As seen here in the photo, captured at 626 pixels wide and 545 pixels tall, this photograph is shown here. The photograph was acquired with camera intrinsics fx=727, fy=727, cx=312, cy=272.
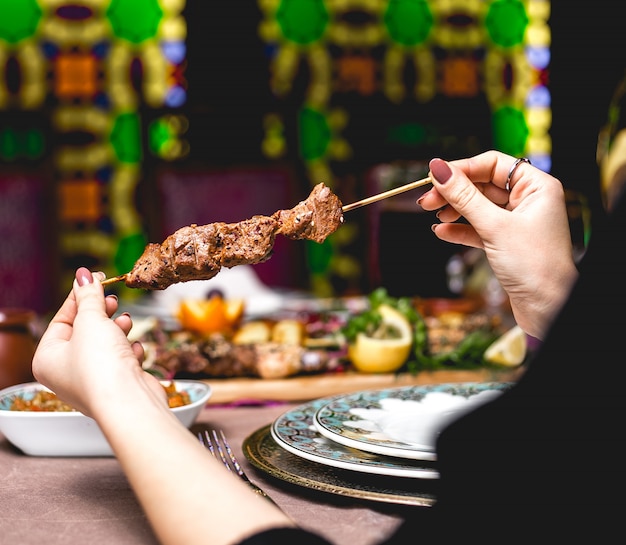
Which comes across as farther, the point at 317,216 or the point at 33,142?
the point at 33,142

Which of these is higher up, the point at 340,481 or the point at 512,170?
the point at 512,170

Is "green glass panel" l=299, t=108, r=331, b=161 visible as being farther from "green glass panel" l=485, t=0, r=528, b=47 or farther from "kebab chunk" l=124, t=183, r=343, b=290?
"kebab chunk" l=124, t=183, r=343, b=290

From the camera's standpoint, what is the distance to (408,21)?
5961 millimetres

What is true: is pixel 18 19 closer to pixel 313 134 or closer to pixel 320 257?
pixel 313 134

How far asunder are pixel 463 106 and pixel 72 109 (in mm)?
3158

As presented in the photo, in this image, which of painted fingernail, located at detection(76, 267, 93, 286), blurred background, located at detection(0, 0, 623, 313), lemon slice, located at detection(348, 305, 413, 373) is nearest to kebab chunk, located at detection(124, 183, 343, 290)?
painted fingernail, located at detection(76, 267, 93, 286)

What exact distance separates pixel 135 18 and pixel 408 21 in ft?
7.15

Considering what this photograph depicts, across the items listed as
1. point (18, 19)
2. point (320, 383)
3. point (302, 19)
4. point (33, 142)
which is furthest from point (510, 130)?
point (320, 383)

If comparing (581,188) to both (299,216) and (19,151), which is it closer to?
(19,151)

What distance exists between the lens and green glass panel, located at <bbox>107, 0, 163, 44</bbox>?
5.48 m

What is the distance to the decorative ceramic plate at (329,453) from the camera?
3.34 feet

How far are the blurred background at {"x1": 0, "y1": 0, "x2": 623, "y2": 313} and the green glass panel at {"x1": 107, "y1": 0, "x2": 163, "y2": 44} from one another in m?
0.01

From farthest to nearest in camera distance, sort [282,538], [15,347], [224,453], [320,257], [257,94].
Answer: [320,257] → [257,94] → [15,347] → [224,453] → [282,538]

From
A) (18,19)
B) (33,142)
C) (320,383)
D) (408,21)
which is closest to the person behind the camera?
(320,383)
